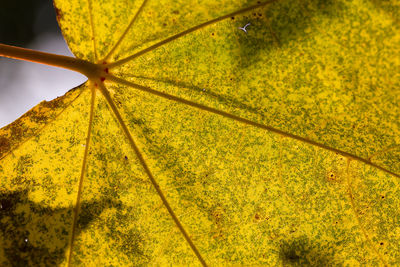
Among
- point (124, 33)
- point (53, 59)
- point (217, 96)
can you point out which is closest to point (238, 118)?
point (217, 96)

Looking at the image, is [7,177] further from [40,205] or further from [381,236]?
[381,236]

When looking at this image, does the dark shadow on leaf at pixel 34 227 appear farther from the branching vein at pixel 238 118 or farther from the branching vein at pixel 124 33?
the branching vein at pixel 124 33

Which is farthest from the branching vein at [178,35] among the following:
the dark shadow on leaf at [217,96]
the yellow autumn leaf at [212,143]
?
the dark shadow on leaf at [217,96]

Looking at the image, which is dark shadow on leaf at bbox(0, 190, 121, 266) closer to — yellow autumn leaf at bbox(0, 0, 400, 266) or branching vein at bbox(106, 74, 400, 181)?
yellow autumn leaf at bbox(0, 0, 400, 266)

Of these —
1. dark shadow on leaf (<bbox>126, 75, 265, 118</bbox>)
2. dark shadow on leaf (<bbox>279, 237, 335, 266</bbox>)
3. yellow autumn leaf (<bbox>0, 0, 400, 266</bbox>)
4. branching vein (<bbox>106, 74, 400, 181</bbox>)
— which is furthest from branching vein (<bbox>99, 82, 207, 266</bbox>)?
dark shadow on leaf (<bbox>279, 237, 335, 266</bbox>)

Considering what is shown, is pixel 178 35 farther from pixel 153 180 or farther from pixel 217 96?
pixel 153 180

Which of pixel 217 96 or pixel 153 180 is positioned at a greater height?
pixel 217 96
